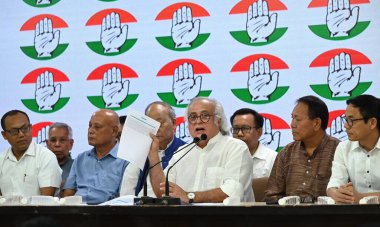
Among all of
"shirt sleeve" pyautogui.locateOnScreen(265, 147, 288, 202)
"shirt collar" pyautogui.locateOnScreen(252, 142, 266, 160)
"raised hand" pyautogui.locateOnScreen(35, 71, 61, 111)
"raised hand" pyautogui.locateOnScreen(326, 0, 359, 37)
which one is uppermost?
"raised hand" pyautogui.locateOnScreen(326, 0, 359, 37)

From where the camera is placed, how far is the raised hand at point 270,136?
5770 millimetres

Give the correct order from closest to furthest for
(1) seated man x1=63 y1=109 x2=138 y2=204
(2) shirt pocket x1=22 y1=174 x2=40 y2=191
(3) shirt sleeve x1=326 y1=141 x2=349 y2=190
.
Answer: (3) shirt sleeve x1=326 y1=141 x2=349 y2=190
(1) seated man x1=63 y1=109 x2=138 y2=204
(2) shirt pocket x1=22 y1=174 x2=40 y2=191

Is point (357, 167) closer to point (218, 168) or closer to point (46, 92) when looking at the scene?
point (218, 168)

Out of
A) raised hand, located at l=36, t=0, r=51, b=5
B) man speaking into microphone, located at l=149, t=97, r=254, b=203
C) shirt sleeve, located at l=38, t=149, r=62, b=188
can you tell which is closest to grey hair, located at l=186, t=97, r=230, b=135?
man speaking into microphone, located at l=149, t=97, r=254, b=203

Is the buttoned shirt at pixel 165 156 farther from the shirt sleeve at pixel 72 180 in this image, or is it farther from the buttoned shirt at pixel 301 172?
the buttoned shirt at pixel 301 172

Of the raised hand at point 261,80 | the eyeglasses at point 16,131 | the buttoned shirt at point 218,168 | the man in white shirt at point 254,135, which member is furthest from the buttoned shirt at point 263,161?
the eyeglasses at point 16,131

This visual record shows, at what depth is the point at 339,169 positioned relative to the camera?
4.42m

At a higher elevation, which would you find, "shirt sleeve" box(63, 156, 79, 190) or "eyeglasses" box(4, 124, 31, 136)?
"eyeglasses" box(4, 124, 31, 136)

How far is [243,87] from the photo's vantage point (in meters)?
5.83

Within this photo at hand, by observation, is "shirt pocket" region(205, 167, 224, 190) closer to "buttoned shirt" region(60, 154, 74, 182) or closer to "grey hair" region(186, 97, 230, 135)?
"grey hair" region(186, 97, 230, 135)

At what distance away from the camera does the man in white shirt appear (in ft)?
18.0

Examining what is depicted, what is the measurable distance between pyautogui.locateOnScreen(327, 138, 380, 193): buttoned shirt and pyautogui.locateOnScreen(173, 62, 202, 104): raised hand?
5.68 feet

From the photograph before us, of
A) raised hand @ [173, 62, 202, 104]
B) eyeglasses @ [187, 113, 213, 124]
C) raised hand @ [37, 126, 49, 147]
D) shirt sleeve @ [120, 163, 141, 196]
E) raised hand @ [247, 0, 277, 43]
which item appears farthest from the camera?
raised hand @ [37, 126, 49, 147]

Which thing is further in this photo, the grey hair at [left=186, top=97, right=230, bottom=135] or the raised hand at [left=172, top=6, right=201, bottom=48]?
the raised hand at [left=172, top=6, right=201, bottom=48]
